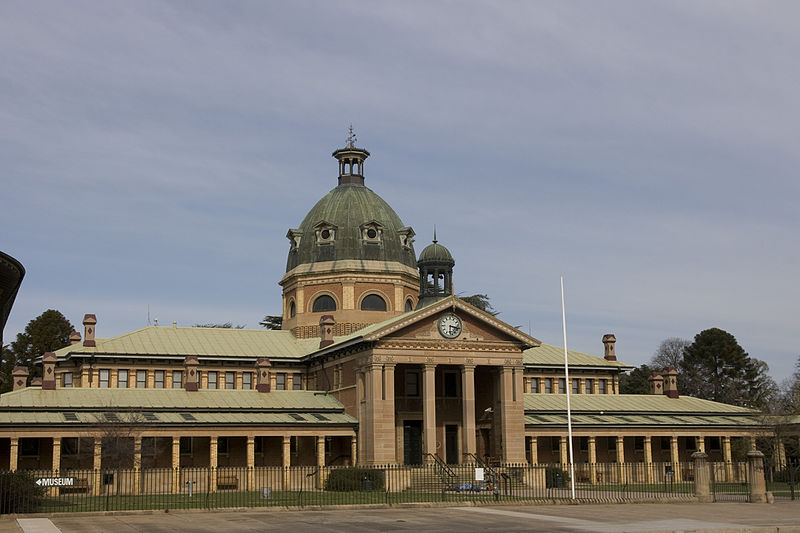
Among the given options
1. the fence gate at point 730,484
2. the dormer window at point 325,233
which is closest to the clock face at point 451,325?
the fence gate at point 730,484

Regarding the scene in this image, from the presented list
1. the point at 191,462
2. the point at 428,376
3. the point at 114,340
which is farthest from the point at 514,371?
the point at 114,340

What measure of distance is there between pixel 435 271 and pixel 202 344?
1890 centimetres

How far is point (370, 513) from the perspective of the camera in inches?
1594

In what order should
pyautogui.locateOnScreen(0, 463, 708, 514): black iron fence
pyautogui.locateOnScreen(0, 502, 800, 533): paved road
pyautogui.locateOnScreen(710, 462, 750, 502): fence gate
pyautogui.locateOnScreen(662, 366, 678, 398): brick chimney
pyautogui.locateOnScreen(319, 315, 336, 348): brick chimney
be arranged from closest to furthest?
pyautogui.locateOnScreen(0, 502, 800, 533): paved road
pyautogui.locateOnScreen(0, 463, 708, 514): black iron fence
pyautogui.locateOnScreen(710, 462, 750, 502): fence gate
pyautogui.locateOnScreen(319, 315, 336, 348): brick chimney
pyautogui.locateOnScreen(662, 366, 678, 398): brick chimney

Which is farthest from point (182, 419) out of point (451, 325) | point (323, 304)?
point (323, 304)

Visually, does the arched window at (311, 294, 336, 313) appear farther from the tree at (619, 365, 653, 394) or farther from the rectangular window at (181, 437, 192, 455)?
the tree at (619, 365, 653, 394)

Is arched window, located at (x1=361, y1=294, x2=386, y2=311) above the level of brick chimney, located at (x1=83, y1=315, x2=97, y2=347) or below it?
above

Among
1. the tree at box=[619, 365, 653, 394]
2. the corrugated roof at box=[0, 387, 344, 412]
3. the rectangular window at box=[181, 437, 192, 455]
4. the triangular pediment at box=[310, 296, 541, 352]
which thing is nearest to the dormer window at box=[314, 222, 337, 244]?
the corrugated roof at box=[0, 387, 344, 412]

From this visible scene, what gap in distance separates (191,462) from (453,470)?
676 inches

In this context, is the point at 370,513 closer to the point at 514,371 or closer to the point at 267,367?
the point at 514,371

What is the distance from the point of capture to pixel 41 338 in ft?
315

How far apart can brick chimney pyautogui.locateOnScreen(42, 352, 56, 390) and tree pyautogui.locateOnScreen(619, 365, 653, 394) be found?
74.8 meters

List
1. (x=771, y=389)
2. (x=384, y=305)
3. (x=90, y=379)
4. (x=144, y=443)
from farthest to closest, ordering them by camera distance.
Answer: (x=771, y=389) < (x=384, y=305) < (x=90, y=379) < (x=144, y=443)

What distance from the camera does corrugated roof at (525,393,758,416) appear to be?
254ft
